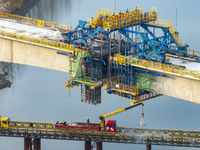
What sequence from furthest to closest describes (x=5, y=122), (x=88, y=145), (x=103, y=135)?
(x=5, y=122) < (x=88, y=145) < (x=103, y=135)

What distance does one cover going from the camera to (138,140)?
11900cm

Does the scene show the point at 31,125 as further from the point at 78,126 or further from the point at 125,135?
the point at 125,135

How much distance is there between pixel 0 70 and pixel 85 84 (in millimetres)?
52777

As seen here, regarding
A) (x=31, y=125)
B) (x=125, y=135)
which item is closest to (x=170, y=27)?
(x=125, y=135)

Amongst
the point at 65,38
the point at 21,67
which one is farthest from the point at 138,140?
the point at 21,67

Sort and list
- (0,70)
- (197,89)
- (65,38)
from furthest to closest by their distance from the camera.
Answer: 1. (0,70)
2. (65,38)
3. (197,89)

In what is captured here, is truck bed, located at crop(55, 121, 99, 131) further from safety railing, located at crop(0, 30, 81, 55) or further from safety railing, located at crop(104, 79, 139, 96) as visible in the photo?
safety railing, located at crop(0, 30, 81, 55)

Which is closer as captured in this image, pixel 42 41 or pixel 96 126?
pixel 96 126

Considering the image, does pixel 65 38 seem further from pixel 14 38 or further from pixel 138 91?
pixel 138 91

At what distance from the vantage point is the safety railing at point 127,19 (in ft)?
396

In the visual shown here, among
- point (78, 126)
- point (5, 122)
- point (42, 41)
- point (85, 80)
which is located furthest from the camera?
point (42, 41)

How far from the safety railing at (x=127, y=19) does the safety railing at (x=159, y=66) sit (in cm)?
512

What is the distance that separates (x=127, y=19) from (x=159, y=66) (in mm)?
10976

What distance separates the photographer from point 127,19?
402ft
